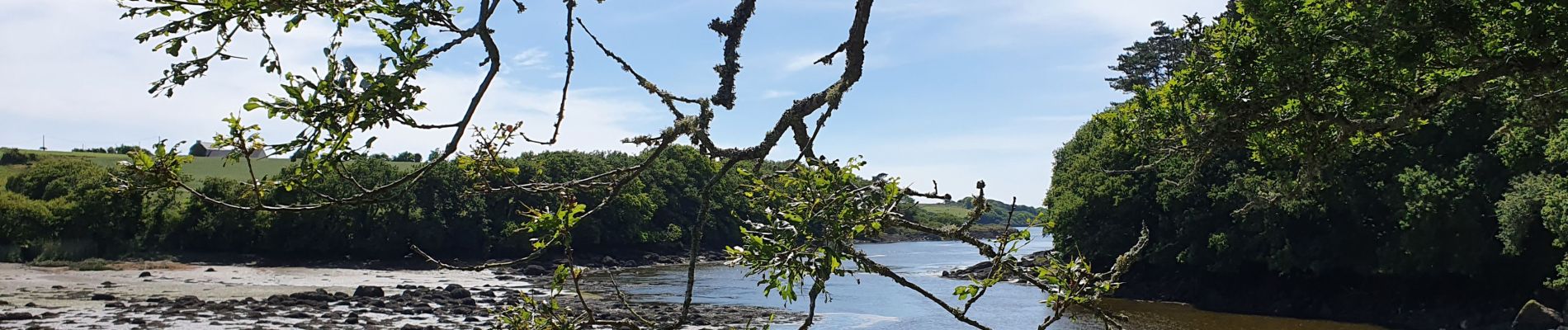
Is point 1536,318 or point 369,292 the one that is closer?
point 1536,318

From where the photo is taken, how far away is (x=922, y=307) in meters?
41.3

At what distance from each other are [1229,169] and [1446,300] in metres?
9.15

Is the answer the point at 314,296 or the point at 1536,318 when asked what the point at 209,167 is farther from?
the point at 1536,318

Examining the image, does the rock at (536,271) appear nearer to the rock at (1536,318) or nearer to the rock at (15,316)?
the rock at (15,316)

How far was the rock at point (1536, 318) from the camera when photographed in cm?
2894

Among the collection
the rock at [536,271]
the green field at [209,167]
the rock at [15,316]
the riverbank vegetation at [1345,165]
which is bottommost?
the rock at [15,316]

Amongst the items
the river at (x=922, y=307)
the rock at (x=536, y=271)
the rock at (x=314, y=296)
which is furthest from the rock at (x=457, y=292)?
the rock at (x=536, y=271)

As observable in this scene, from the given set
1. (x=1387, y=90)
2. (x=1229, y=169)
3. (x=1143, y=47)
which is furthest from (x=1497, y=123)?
(x=1143, y=47)

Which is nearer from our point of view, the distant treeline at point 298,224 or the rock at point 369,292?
the rock at point 369,292

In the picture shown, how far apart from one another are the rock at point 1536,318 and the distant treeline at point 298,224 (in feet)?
116

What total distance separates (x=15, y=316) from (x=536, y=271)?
33.8m

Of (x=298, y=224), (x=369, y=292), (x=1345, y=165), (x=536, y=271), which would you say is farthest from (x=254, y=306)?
Result: (x=1345, y=165)

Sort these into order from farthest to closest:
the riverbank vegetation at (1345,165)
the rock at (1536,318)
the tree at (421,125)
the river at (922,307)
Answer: the river at (922,307) → the rock at (1536,318) → the riverbank vegetation at (1345,165) → the tree at (421,125)

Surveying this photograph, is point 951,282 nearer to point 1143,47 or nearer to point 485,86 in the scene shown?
point 1143,47
